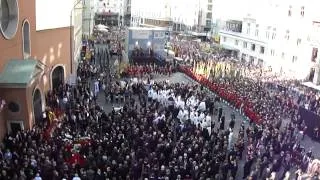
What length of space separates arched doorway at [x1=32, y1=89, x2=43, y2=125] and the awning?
137 centimetres

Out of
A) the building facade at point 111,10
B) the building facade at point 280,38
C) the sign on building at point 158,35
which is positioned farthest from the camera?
the building facade at point 111,10

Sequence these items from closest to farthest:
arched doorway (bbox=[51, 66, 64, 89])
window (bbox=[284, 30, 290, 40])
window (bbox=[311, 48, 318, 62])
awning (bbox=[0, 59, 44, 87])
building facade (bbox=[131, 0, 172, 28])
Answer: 1. awning (bbox=[0, 59, 44, 87])
2. arched doorway (bbox=[51, 66, 64, 89])
3. window (bbox=[311, 48, 318, 62])
4. window (bbox=[284, 30, 290, 40])
5. building facade (bbox=[131, 0, 172, 28])

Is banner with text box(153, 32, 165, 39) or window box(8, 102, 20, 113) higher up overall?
banner with text box(153, 32, 165, 39)

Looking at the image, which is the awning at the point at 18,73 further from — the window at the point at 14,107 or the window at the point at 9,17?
the window at the point at 9,17

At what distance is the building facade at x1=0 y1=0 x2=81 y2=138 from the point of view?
2058 cm

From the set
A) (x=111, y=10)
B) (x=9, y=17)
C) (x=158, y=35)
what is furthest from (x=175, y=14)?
(x=9, y=17)

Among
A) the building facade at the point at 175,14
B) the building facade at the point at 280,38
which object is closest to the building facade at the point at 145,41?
the building facade at the point at 280,38

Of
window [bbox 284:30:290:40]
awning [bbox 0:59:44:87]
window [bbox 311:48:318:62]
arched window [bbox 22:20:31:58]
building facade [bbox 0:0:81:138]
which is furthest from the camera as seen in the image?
window [bbox 284:30:290:40]

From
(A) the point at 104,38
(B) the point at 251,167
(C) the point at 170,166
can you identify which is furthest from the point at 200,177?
(A) the point at 104,38

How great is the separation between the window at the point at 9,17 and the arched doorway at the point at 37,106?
343 cm

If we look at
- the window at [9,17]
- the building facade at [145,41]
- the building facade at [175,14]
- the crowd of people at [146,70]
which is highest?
the building facade at [175,14]

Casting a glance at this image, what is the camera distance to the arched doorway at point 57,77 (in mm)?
29966

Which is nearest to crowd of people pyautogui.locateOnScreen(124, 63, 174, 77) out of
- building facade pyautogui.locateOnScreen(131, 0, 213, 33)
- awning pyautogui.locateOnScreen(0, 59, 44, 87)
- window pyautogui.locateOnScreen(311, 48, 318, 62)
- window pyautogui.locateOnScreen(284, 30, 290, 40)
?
window pyautogui.locateOnScreen(311, 48, 318, 62)

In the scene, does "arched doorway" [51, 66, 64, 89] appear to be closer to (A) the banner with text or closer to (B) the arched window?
(B) the arched window
